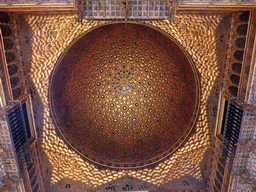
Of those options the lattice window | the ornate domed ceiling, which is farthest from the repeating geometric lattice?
the lattice window

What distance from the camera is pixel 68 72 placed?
10906 mm

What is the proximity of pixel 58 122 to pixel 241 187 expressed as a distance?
882 centimetres

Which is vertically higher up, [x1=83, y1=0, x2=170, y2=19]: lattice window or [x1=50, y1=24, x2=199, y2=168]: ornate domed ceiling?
[x1=83, y1=0, x2=170, y2=19]: lattice window

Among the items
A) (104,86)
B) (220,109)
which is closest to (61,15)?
(104,86)

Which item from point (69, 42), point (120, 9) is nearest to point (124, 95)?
point (69, 42)

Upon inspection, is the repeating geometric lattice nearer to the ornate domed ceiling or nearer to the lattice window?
the ornate domed ceiling

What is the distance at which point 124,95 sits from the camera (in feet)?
42.0

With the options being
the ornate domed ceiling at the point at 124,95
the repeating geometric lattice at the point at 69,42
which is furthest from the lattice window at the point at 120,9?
the ornate domed ceiling at the point at 124,95

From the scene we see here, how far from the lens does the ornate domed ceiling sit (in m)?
10.6

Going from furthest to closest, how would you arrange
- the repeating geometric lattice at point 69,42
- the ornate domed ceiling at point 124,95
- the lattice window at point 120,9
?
the ornate domed ceiling at point 124,95, the repeating geometric lattice at point 69,42, the lattice window at point 120,9

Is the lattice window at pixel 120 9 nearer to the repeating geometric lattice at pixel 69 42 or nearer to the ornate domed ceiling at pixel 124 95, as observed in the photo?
the repeating geometric lattice at pixel 69 42

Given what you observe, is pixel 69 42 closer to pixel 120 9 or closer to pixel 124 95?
pixel 120 9

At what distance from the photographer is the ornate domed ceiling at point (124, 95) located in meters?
10.6

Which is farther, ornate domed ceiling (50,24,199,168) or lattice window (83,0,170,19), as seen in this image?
ornate domed ceiling (50,24,199,168)
